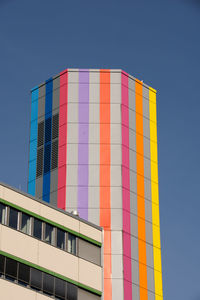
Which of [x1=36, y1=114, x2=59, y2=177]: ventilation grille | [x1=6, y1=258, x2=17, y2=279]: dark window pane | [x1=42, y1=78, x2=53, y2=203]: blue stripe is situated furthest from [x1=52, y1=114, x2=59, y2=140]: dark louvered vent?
[x1=6, y1=258, x2=17, y2=279]: dark window pane

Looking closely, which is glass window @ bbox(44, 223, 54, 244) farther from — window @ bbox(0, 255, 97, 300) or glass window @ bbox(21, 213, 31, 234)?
window @ bbox(0, 255, 97, 300)

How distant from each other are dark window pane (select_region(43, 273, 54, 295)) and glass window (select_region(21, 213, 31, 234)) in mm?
4195

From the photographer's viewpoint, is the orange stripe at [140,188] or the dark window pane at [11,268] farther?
the orange stripe at [140,188]

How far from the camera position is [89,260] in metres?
81.8

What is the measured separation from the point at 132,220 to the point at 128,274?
630 cm

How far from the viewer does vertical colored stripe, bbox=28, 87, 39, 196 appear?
3770 inches

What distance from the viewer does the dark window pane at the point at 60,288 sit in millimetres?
76431

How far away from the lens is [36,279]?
7419 centimetres

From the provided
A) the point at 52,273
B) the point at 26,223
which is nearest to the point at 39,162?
the point at 26,223

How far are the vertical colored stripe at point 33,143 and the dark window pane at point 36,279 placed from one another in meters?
20.5

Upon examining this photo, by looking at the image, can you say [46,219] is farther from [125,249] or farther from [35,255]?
[125,249]

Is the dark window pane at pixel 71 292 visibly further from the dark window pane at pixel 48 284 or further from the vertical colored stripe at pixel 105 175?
the vertical colored stripe at pixel 105 175

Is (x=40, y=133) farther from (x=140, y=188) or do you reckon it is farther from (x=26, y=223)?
(x=26, y=223)

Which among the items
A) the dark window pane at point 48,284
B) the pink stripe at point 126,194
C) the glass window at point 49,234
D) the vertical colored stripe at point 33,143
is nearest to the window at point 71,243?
the glass window at point 49,234
